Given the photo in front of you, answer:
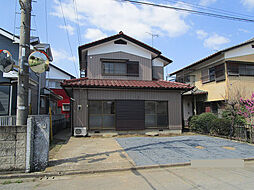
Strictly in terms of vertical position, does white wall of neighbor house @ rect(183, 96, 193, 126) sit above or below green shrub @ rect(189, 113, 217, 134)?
above

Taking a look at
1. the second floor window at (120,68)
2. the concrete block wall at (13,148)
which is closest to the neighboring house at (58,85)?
the second floor window at (120,68)

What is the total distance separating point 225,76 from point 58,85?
23004mm

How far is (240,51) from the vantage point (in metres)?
14.5

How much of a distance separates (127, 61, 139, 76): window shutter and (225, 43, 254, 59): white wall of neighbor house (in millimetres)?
7746

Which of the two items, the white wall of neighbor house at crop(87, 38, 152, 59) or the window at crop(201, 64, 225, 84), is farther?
the window at crop(201, 64, 225, 84)

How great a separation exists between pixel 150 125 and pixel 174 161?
6154mm

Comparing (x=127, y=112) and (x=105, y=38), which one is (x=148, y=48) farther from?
(x=127, y=112)

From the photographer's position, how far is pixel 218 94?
1500 centimetres

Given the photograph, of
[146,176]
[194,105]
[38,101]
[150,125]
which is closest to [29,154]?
[146,176]

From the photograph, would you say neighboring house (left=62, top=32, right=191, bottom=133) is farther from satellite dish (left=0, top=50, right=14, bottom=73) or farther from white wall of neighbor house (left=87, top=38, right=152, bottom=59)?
satellite dish (left=0, top=50, right=14, bottom=73)

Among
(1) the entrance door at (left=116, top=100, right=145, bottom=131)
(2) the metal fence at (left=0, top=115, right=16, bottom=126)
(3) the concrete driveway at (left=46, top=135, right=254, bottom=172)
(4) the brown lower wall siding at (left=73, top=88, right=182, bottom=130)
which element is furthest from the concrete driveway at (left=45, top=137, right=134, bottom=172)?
(1) the entrance door at (left=116, top=100, right=145, bottom=131)

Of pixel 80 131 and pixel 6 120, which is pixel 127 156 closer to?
pixel 80 131

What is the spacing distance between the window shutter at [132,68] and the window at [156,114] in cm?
272

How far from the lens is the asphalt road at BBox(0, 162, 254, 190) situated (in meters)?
4.01
